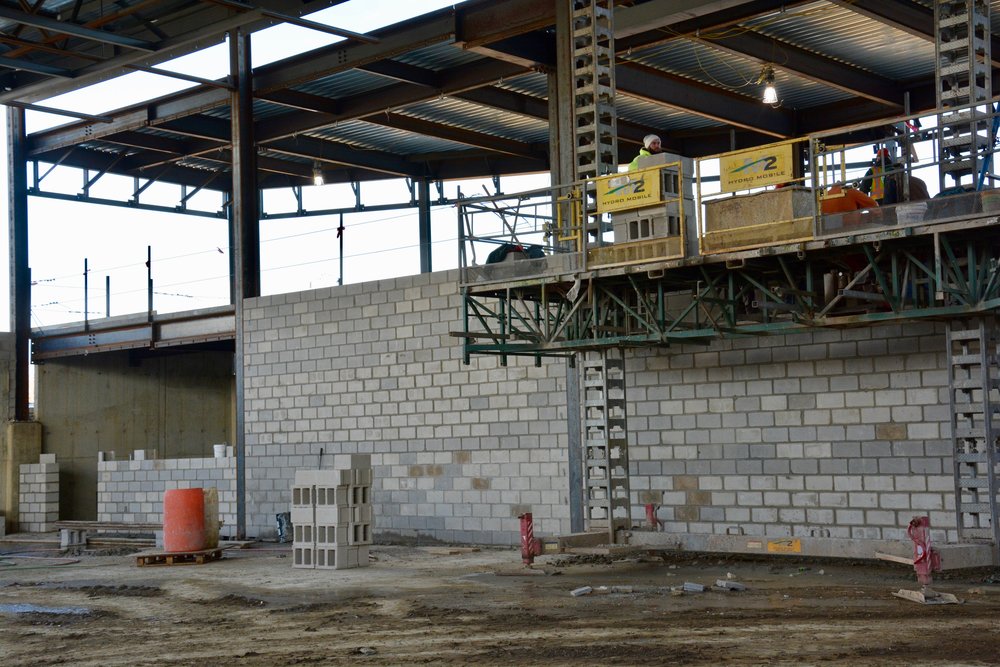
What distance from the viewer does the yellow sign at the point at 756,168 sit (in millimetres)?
14789

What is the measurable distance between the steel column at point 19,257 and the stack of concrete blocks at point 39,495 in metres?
1.57

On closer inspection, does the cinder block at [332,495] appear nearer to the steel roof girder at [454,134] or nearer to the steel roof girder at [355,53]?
the steel roof girder at [355,53]

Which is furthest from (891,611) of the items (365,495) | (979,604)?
(365,495)

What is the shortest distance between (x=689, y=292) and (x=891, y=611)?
24.5ft

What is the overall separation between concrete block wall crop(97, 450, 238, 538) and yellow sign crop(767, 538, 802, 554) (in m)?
13.9

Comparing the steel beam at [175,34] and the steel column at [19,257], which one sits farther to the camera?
the steel column at [19,257]

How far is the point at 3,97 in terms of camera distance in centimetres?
2686

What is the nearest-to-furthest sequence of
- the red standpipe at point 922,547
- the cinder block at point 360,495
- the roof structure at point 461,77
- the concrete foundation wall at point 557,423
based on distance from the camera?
the red standpipe at point 922,547 < the concrete foundation wall at point 557,423 < the cinder block at point 360,495 < the roof structure at point 461,77

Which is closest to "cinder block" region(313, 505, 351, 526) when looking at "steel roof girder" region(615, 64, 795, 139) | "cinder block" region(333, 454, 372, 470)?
"cinder block" region(333, 454, 372, 470)

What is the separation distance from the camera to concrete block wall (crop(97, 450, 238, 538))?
83.7ft

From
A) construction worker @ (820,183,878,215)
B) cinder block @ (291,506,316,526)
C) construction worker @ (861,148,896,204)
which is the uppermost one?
construction worker @ (861,148,896,204)

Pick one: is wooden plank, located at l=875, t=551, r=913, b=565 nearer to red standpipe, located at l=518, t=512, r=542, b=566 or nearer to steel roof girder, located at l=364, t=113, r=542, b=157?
red standpipe, located at l=518, t=512, r=542, b=566

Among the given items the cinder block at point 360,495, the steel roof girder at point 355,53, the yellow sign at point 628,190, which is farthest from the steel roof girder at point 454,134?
the yellow sign at point 628,190

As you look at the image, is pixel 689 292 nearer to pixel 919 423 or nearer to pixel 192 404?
pixel 919 423
